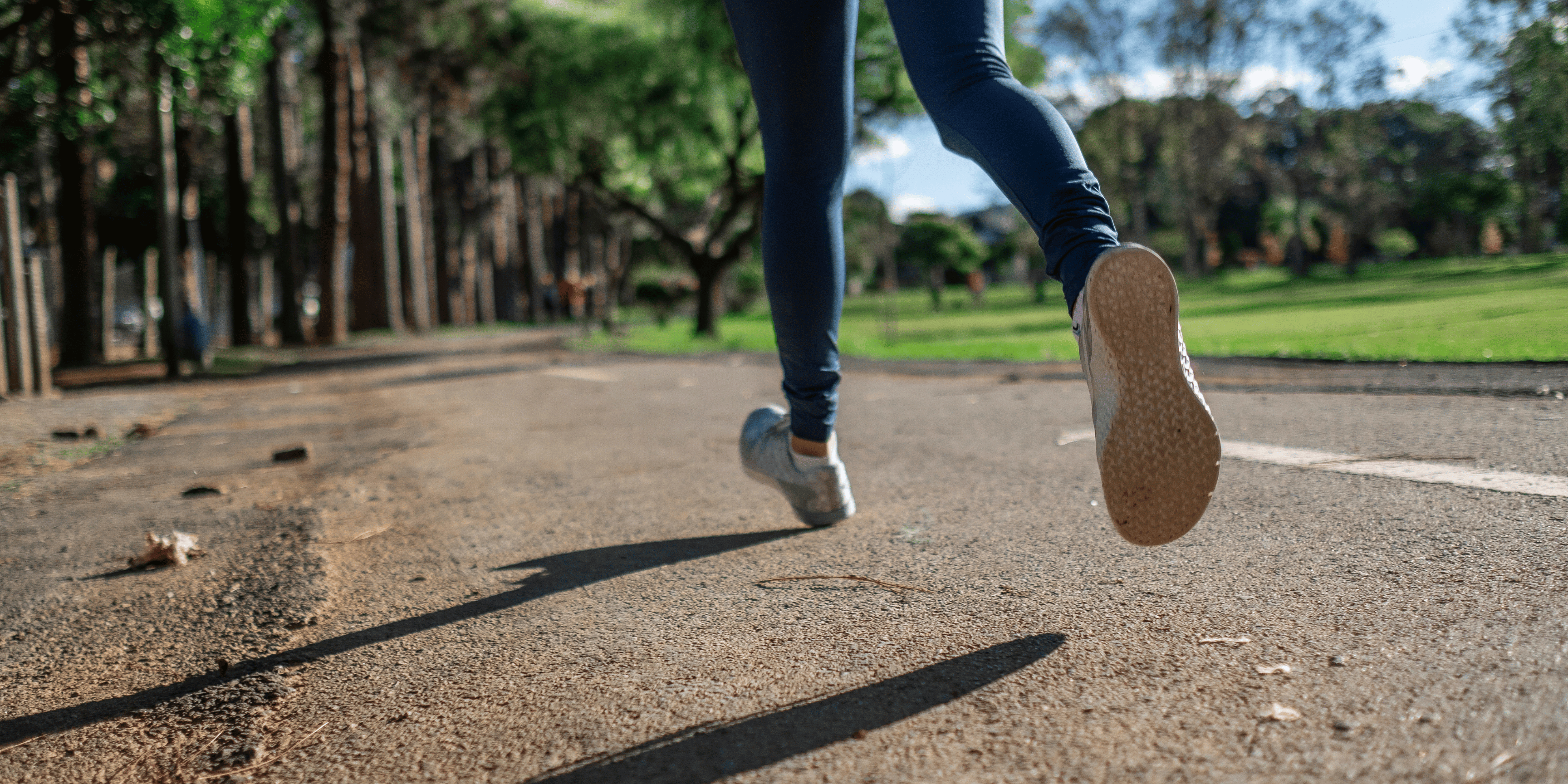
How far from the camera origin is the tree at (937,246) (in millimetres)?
67562

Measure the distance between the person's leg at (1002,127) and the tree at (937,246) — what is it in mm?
64336

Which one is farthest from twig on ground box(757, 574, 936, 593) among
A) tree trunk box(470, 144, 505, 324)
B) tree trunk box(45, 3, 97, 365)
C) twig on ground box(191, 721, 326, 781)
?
tree trunk box(470, 144, 505, 324)

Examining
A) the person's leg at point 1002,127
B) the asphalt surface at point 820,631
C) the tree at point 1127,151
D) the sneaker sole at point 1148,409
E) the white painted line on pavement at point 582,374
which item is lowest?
the white painted line on pavement at point 582,374

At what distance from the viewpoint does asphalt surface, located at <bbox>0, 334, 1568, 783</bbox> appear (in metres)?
1.07

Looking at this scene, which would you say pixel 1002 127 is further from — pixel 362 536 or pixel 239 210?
pixel 239 210

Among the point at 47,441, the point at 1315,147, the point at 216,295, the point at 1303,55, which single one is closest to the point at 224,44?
the point at 47,441

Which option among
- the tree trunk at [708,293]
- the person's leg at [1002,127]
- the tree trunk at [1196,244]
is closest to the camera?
the person's leg at [1002,127]

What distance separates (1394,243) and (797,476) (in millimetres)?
33046

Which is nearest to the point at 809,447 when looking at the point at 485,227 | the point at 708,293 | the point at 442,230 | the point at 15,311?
the point at 15,311

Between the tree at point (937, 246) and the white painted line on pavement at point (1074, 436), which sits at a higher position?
the tree at point (937, 246)

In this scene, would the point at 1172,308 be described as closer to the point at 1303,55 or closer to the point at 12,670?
the point at 12,670

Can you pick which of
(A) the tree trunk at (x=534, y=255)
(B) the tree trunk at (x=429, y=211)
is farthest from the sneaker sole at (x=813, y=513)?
(A) the tree trunk at (x=534, y=255)

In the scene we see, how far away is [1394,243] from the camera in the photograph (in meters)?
29.0

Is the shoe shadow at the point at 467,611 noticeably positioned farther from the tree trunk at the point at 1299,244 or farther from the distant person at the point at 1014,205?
the tree trunk at the point at 1299,244
